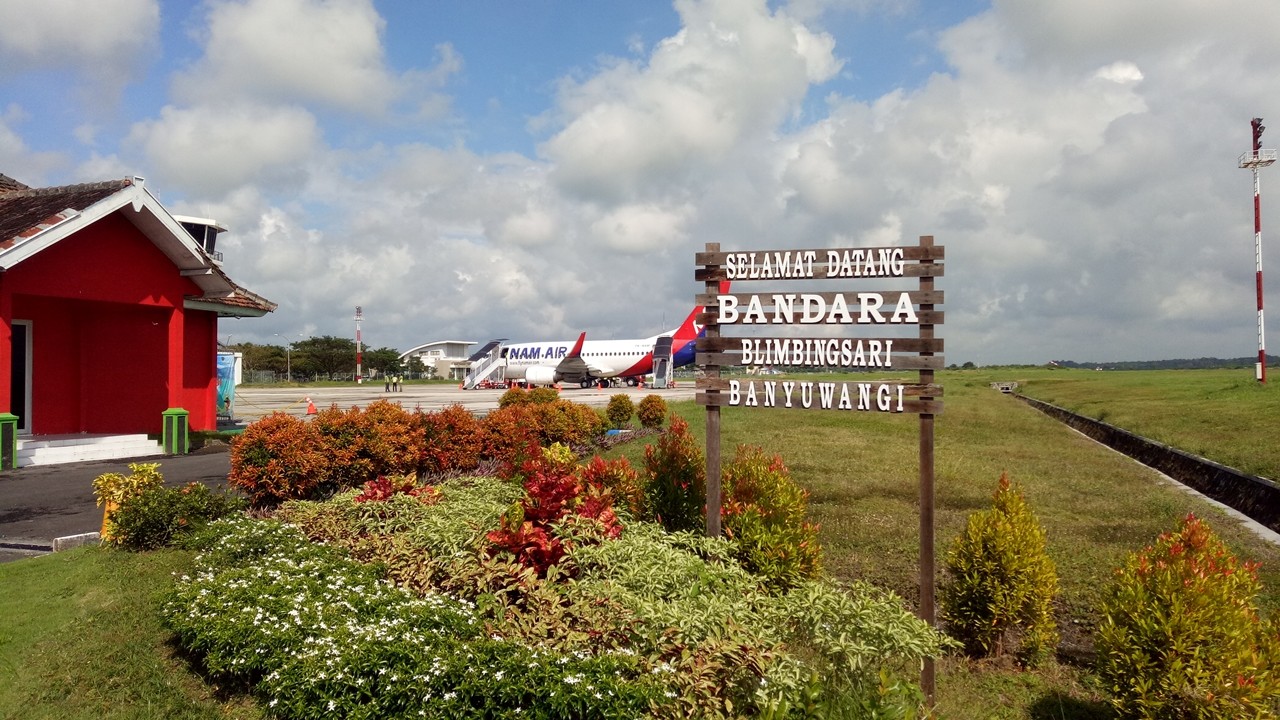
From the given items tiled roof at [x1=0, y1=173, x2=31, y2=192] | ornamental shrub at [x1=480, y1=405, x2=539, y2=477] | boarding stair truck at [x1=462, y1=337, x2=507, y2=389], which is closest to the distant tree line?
boarding stair truck at [x1=462, y1=337, x2=507, y2=389]

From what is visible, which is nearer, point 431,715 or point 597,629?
point 431,715

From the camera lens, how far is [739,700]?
3795 millimetres

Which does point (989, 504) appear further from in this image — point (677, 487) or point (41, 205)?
point (41, 205)

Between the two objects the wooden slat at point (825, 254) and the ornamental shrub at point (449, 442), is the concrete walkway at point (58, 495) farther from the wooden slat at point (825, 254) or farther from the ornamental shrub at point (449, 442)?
the wooden slat at point (825, 254)

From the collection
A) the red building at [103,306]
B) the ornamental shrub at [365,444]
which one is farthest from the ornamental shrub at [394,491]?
the red building at [103,306]

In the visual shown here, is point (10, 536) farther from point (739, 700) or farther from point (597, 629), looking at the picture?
point (739, 700)

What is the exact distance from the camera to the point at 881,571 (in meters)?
7.37

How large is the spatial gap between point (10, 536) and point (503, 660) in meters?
8.33

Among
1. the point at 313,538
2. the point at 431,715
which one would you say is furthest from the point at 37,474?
the point at 431,715

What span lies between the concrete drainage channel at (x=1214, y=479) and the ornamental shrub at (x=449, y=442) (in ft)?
37.3

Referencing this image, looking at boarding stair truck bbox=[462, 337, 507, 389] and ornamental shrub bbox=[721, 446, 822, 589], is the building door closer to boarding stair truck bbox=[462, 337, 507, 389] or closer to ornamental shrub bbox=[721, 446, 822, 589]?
ornamental shrub bbox=[721, 446, 822, 589]

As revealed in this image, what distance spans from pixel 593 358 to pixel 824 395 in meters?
52.7

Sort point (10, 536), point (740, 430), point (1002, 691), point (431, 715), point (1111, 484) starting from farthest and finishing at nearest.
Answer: point (740, 430)
point (1111, 484)
point (10, 536)
point (1002, 691)
point (431, 715)

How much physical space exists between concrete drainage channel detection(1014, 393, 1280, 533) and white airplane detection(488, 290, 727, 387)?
120 ft
